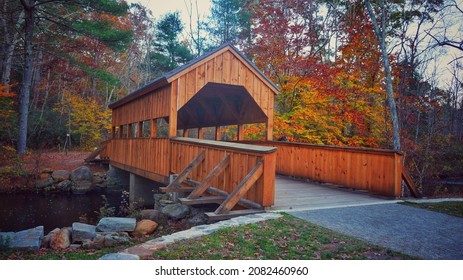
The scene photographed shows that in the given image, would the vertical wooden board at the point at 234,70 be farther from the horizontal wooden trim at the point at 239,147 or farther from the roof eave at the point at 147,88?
the horizontal wooden trim at the point at 239,147

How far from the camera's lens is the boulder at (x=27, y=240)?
5074 millimetres

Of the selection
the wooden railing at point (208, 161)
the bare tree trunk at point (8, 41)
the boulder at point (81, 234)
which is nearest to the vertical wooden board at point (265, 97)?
the wooden railing at point (208, 161)

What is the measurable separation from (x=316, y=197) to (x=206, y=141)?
2838 millimetres

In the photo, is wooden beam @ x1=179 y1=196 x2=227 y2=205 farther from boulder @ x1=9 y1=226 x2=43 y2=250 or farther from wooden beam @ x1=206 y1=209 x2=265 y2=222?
boulder @ x1=9 y1=226 x2=43 y2=250

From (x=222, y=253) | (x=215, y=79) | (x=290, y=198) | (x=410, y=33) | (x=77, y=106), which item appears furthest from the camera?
(x=77, y=106)

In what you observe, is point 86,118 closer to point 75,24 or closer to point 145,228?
point 75,24

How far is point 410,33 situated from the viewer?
1162 centimetres

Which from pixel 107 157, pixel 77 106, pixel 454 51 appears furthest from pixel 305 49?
pixel 77 106

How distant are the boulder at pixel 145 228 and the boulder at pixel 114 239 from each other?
0.54 m

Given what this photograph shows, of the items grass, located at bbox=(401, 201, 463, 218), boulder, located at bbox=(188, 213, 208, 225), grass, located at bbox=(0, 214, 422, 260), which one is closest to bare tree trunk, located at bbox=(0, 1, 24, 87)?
boulder, located at bbox=(188, 213, 208, 225)

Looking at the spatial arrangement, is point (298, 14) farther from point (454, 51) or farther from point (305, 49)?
point (454, 51)

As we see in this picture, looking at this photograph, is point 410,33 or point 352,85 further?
point 352,85

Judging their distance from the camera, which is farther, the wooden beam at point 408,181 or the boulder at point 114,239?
the wooden beam at point 408,181
